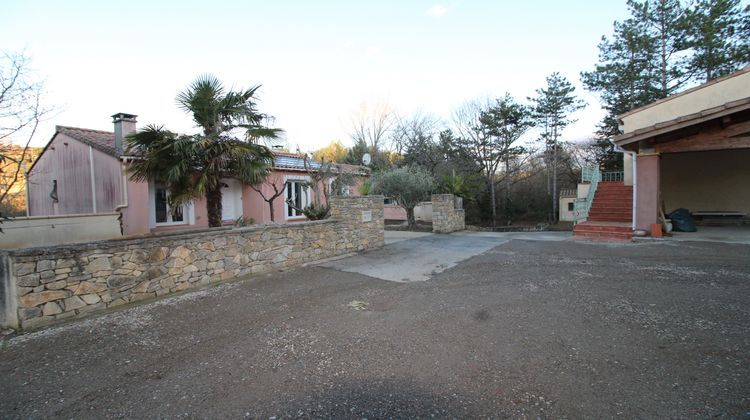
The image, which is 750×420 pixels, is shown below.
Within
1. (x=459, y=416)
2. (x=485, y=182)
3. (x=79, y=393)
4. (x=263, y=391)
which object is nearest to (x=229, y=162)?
(x=79, y=393)

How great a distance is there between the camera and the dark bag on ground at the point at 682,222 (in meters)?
11.6

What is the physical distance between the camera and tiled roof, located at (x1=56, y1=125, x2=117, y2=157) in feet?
36.6

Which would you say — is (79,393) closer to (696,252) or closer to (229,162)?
(229,162)

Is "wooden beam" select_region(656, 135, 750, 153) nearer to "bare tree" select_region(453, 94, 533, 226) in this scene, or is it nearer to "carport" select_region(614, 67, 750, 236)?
"carport" select_region(614, 67, 750, 236)

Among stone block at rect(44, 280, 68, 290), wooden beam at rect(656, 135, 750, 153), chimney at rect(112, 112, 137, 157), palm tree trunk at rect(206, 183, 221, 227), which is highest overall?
chimney at rect(112, 112, 137, 157)

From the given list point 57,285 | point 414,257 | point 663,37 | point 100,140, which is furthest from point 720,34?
point 100,140

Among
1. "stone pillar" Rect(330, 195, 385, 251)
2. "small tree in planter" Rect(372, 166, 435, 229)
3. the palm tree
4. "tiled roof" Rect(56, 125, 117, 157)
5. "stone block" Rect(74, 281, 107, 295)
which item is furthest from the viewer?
"small tree in planter" Rect(372, 166, 435, 229)

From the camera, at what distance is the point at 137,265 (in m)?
5.33

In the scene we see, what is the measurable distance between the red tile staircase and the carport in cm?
68

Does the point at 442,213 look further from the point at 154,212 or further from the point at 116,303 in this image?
the point at 116,303

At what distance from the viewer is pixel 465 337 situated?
149 inches

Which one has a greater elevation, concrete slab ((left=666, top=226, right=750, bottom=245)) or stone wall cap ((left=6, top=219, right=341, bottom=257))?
stone wall cap ((left=6, top=219, right=341, bottom=257))

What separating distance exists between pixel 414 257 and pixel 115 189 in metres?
9.91

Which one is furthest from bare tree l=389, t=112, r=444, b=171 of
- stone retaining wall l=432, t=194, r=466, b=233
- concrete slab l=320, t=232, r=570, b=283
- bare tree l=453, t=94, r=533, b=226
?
concrete slab l=320, t=232, r=570, b=283
